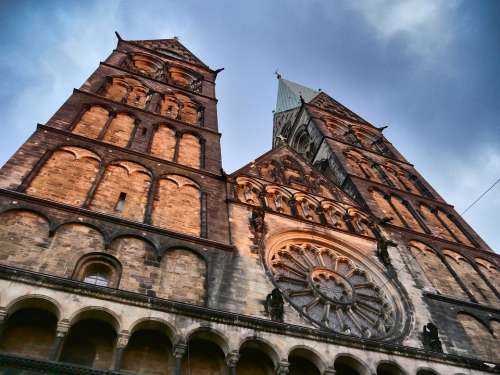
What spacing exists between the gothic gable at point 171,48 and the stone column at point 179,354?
762 inches

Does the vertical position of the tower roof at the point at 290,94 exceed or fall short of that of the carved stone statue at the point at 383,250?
it exceeds it

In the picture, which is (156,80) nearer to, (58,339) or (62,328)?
(62,328)

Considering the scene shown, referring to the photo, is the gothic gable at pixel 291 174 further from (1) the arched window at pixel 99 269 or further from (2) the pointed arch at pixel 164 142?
(1) the arched window at pixel 99 269

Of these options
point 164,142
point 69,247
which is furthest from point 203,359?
point 164,142

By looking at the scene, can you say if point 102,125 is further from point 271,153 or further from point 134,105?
point 271,153

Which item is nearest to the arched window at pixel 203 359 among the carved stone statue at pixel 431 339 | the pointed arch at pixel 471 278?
the carved stone statue at pixel 431 339

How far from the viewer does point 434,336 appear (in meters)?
9.05

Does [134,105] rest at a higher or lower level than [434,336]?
higher

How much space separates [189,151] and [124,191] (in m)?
3.91

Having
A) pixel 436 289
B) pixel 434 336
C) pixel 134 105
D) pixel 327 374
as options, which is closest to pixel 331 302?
pixel 434 336

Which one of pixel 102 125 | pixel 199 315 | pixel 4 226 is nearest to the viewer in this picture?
pixel 199 315

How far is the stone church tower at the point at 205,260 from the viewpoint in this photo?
643cm

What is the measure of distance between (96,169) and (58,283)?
470 centimetres

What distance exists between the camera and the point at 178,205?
34.4 ft
